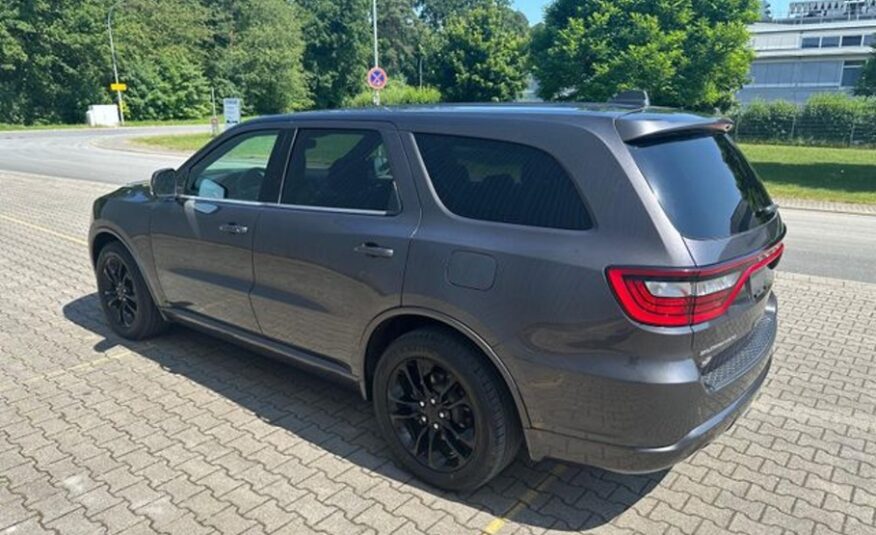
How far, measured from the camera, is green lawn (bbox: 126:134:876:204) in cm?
1398

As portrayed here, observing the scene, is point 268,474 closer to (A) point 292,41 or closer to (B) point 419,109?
(B) point 419,109

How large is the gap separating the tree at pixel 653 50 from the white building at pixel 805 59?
13518mm

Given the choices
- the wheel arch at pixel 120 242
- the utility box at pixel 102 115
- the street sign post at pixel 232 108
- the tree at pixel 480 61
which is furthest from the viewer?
the utility box at pixel 102 115

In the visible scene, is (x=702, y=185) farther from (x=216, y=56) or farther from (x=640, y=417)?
(x=216, y=56)

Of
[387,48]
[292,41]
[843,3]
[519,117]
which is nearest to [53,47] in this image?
[292,41]

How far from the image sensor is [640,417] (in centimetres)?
238

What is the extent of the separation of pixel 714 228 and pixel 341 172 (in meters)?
1.90

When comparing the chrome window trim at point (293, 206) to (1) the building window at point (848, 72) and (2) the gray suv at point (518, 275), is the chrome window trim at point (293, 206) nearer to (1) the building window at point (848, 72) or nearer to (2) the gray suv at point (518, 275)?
(2) the gray suv at point (518, 275)

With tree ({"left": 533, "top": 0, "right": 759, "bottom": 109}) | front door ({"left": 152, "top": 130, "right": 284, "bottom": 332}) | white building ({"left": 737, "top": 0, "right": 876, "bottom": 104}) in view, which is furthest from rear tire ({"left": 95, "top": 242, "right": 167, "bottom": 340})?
white building ({"left": 737, "top": 0, "right": 876, "bottom": 104})

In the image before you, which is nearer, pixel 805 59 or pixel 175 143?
pixel 175 143

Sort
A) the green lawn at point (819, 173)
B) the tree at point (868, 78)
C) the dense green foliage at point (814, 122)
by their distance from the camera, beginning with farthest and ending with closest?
the dense green foliage at point (814, 122), the tree at point (868, 78), the green lawn at point (819, 173)

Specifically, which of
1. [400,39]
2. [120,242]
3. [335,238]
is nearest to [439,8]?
[400,39]

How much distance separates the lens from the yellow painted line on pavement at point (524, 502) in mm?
2706

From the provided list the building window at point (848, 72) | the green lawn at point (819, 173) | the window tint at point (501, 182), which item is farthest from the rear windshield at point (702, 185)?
the building window at point (848, 72)
